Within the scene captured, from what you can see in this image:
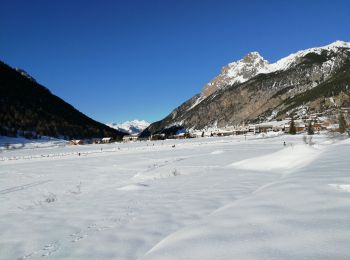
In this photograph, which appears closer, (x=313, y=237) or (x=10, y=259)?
(x=313, y=237)

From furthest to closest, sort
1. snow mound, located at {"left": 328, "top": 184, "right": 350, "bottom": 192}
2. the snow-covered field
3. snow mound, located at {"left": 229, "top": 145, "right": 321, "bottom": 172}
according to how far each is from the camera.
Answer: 1. snow mound, located at {"left": 229, "top": 145, "right": 321, "bottom": 172}
2. snow mound, located at {"left": 328, "top": 184, "right": 350, "bottom": 192}
3. the snow-covered field

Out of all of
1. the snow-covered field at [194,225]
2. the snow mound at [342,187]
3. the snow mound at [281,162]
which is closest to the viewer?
the snow-covered field at [194,225]

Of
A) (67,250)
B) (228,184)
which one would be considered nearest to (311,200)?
(67,250)

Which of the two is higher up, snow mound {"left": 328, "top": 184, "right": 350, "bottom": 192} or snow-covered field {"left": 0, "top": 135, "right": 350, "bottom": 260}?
snow mound {"left": 328, "top": 184, "right": 350, "bottom": 192}

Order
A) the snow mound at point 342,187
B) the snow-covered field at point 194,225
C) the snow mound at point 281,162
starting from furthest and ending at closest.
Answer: the snow mound at point 281,162
the snow mound at point 342,187
the snow-covered field at point 194,225

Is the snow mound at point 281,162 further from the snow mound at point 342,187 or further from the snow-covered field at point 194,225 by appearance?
the snow mound at point 342,187

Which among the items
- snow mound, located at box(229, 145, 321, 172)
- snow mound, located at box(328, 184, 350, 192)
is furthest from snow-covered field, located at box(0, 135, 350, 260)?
snow mound, located at box(229, 145, 321, 172)

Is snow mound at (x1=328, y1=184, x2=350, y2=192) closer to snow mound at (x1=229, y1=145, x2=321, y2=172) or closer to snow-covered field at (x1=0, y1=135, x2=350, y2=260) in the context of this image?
snow-covered field at (x1=0, y1=135, x2=350, y2=260)

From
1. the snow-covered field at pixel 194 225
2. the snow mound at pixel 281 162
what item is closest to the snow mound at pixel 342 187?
the snow-covered field at pixel 194 225

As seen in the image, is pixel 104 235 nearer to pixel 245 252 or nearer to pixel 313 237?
pixel 245 252

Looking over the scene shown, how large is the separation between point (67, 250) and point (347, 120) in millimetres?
76261

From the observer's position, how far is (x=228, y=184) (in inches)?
507

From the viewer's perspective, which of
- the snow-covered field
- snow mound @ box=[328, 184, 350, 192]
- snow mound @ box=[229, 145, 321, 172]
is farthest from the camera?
snow mound @ box=[229, 145, 321, 172]

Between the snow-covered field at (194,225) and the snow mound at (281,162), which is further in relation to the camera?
the snow mound at (281,162)
